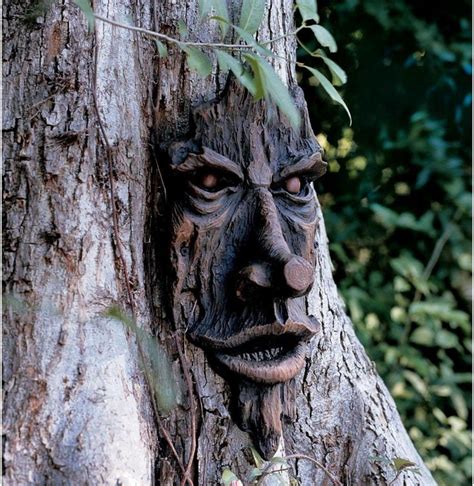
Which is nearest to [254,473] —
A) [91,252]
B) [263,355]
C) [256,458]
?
[256,458]

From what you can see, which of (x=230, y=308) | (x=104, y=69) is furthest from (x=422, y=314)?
(x=104, y=69)

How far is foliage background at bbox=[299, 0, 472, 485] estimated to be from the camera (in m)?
2.17

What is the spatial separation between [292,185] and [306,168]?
0.10 feet

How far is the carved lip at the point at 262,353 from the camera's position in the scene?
1018 mm

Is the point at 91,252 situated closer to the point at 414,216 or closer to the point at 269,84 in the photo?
the point at 269,84

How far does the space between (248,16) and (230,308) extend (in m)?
0.37

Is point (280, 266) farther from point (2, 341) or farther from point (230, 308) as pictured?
point (2, 341)

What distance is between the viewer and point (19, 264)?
936 mm

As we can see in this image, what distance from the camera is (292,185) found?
107 centimetres

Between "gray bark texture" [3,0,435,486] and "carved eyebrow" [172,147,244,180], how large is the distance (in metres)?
0.06

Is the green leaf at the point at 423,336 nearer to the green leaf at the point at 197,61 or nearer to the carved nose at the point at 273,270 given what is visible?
the carved nose at the point at 273,270

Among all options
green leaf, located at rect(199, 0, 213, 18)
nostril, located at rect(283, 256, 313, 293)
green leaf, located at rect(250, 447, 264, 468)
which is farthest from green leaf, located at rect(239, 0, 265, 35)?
green leaf, located at rect(250, 447, 264, 468)

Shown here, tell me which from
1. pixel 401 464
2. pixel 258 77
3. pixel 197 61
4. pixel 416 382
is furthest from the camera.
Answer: pixel 416 382

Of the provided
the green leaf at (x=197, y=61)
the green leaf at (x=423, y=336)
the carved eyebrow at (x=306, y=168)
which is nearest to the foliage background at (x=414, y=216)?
the green leaf at (x=423, y=336)
